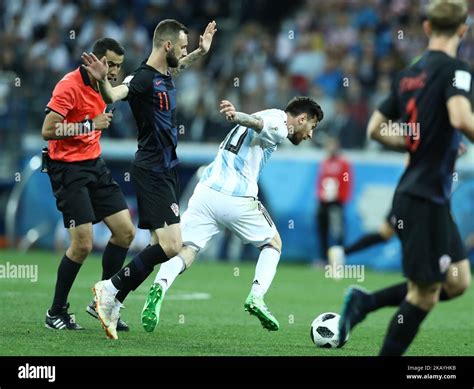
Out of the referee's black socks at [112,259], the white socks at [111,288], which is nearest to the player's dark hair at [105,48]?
the referee's black socks at [112,259]

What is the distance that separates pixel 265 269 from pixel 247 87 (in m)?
11.6

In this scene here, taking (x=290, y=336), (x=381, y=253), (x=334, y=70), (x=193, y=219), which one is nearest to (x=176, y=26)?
(x=193, y=219)

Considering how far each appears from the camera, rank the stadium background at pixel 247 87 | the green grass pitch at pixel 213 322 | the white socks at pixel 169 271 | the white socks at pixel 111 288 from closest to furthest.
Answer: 1. the green grass pitch at pixel 213 322
2. the white socks at pixel 111 288
3. the white socks at pixel 169 271
4. the stadium background at pixel 247 87

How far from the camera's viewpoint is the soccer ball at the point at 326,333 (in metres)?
8.73

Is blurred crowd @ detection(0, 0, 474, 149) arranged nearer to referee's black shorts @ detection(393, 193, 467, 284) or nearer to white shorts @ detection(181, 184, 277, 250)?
white shorts @ detection(181, 184, 277, 250)

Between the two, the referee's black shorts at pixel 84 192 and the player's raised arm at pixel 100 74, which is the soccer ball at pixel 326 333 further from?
the player's raised arm at pixel 100 74

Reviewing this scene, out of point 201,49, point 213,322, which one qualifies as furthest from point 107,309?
point 201,49

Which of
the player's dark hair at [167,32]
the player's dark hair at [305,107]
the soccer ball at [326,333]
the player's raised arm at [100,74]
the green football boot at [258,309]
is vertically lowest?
the soccer ball at [326,333]

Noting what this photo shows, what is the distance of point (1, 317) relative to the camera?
10.1 m

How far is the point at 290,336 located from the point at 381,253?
936 centimetres

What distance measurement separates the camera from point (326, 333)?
877cm

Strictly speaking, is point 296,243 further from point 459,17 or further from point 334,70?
point 459,17

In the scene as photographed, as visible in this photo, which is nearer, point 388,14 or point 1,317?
point 1,317

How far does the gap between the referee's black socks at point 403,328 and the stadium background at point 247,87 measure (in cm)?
1182
